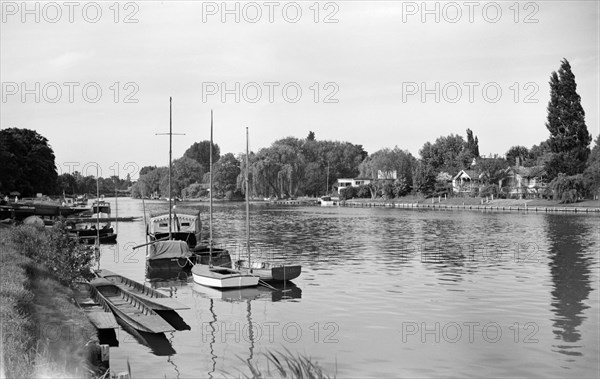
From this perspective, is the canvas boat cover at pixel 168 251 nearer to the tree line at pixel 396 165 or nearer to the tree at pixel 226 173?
the tree line at pixel 396 165

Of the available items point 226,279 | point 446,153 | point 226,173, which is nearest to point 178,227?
point 226,279

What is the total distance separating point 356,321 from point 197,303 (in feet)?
27.5

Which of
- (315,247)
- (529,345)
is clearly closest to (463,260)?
(315,247)

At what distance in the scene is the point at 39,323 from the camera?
1692cm

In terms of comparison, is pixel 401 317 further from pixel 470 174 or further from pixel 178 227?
pixel 470 174

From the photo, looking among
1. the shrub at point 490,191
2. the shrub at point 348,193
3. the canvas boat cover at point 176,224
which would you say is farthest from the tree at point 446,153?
the canvas boat cover at point 176,224

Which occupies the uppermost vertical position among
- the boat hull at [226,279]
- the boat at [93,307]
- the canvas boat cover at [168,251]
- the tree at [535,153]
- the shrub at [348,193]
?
the tree at [535,153]

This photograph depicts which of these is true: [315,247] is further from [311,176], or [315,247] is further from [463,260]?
[311,176]

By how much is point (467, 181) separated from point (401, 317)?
433ft

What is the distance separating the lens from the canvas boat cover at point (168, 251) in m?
40.3

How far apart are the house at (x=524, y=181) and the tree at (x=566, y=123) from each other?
39.0 feet

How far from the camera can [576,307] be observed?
2817cm

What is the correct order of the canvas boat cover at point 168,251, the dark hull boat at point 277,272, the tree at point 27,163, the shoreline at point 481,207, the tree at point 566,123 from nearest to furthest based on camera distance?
the dark hull boat at point 277,272 < the canvas boat cover at point 168,251 < the tree at point 27,163 < the shoreline at point 481,207 < the tree at point 566,123

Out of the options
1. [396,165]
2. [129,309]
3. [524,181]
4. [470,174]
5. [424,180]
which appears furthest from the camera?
[396,165]
